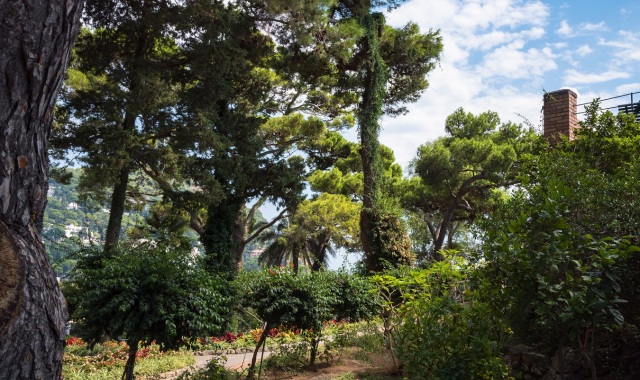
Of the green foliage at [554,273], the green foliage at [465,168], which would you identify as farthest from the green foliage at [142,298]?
the green foliage at [465,168]

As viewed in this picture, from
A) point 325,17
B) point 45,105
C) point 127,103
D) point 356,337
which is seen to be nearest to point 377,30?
point 325,17

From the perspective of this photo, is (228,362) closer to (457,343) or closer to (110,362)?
(110,362)

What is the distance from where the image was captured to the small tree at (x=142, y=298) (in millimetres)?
5281

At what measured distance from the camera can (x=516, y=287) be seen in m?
3.34

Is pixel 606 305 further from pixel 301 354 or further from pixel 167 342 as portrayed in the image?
pixel 301 354

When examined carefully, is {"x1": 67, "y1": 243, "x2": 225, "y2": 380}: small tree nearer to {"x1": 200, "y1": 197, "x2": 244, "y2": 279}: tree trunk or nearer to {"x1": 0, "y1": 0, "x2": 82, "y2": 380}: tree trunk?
{"x1": 0, "y1": 0, "x2": 82, "y2": 380}: tree trunk

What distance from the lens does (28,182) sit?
6.13 feet

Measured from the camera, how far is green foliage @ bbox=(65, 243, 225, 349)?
208 inches

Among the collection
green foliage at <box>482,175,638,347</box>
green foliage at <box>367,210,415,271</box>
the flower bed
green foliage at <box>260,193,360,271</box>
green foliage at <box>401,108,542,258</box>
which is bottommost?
the flower bed

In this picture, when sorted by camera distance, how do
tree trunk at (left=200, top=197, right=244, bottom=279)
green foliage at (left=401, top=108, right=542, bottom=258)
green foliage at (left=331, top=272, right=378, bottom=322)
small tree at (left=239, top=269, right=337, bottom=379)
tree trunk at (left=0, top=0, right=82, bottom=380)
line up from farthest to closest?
1. green foliage at (left=401, top=108, right=542, bottom=258)
2. tree trunk at (left=200, top=197, right=244, bottom=279)
3. green foliage at (left=331, top=272, right=378, bottom=322)
4. small tree at (left=239, top=269, right=337, bottom=379)
5. tree trunk at (left=0, top=0, right=82, bottom=380)

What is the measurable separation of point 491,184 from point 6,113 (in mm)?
17162

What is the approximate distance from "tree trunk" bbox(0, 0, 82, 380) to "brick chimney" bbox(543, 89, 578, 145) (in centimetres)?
1035

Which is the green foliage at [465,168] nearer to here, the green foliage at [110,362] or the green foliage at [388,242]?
the green foliage at [388,242]

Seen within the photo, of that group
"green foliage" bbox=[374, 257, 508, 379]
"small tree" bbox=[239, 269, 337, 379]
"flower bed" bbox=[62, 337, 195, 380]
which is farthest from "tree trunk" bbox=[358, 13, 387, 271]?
"green foliage" bbox=[374, 257, 508, 379]
